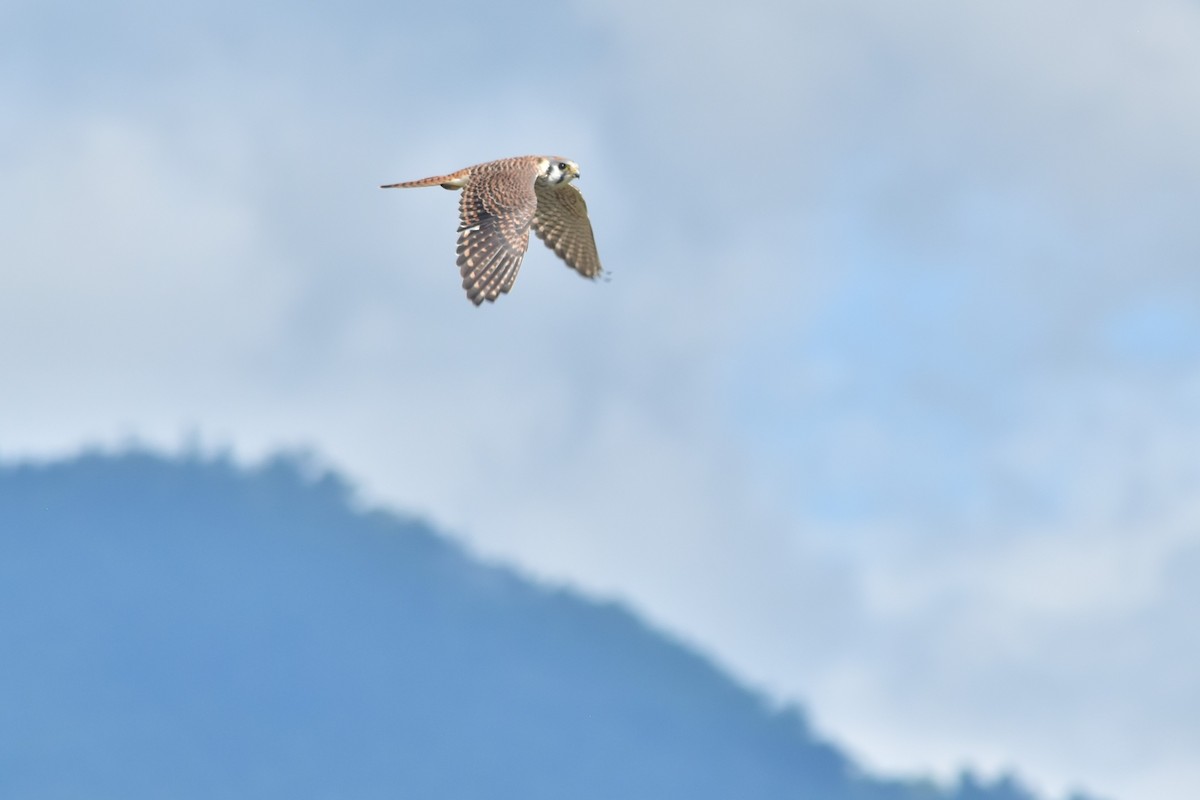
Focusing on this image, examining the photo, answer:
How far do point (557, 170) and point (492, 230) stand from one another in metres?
2.45

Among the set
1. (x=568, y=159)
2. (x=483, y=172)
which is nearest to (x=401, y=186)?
(x=483, y=172)

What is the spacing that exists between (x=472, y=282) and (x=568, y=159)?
131 inches

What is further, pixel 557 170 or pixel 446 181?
pixel 557 170

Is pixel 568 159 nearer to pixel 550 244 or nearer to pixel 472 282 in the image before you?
pixel 550 244

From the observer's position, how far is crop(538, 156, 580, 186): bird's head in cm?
1591

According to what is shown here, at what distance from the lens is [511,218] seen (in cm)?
1398

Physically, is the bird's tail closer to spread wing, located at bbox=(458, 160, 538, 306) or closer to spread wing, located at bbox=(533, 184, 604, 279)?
spread wing, located at bbox=(458, 160, 538, 306)

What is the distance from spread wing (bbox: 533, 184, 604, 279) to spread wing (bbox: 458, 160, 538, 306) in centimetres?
183

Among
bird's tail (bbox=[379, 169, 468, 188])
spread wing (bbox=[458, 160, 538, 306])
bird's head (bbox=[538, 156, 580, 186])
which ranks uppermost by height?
bird's head (bbox=[538, 156, 580, 186])

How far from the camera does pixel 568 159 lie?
1625cm

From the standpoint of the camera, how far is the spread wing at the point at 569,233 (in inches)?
663

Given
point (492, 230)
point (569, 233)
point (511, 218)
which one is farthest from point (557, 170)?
point (492, 230)

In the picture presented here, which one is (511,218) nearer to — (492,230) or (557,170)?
(492,230)

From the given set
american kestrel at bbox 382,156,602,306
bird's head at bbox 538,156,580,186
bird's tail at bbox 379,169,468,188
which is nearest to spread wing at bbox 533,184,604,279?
american kestrel at bbox 382,156,602,306
